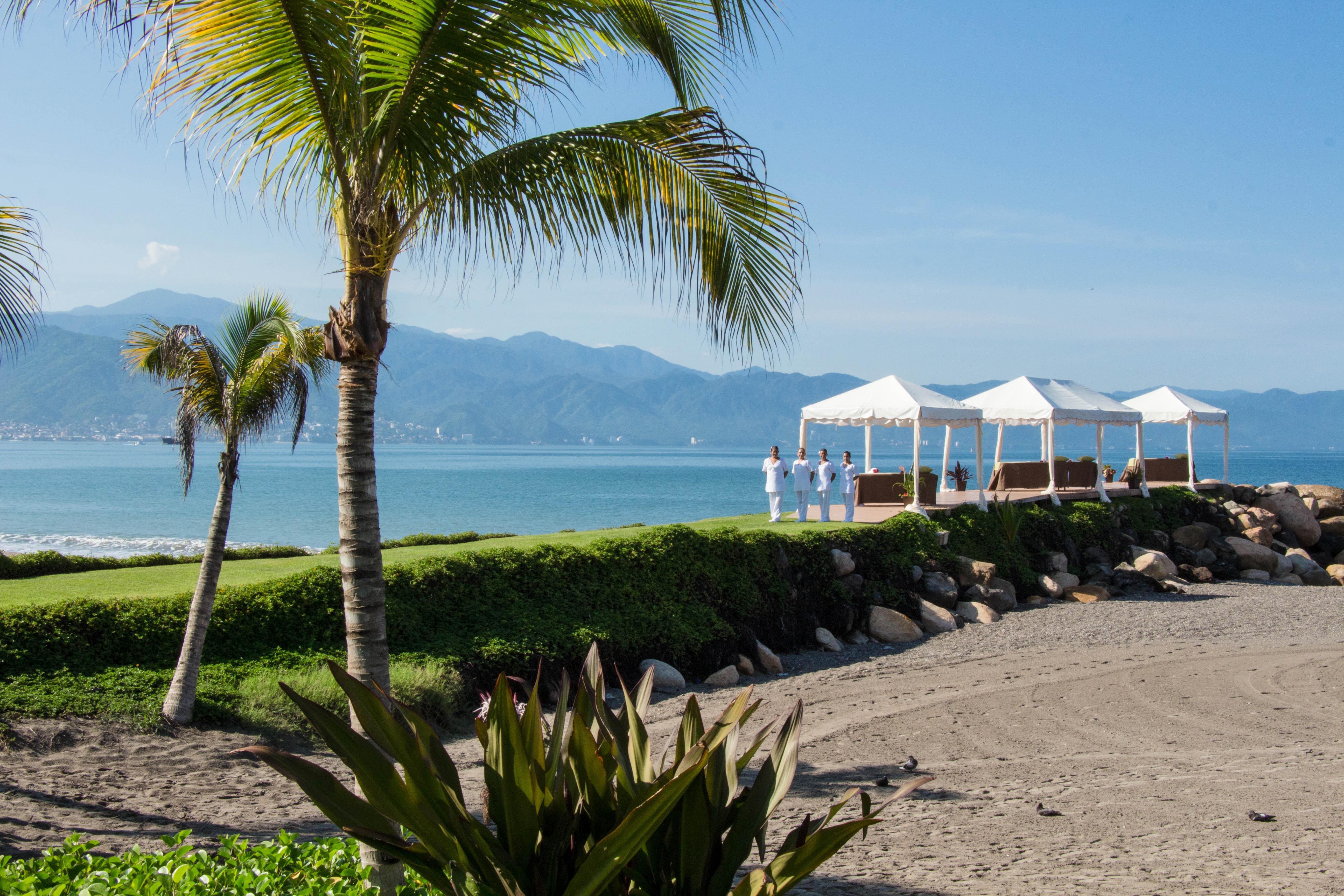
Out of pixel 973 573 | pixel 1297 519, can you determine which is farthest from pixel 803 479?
pixel 1297 519

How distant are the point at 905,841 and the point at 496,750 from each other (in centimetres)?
374

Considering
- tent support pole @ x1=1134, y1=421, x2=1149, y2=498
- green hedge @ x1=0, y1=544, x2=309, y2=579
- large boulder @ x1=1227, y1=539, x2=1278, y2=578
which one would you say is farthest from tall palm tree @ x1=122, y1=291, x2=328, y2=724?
large boulder @ x1=1227, y1=539, x2=1278, y2=578

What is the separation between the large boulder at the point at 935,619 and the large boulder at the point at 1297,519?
17.0 metres

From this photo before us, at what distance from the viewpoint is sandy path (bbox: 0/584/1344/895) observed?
4965 mm

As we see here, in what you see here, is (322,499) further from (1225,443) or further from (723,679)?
(723,679)

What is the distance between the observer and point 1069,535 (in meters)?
21.1

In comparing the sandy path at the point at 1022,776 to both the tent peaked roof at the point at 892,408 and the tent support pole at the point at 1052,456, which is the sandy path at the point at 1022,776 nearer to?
the tent peaked roof at the point at 892,408

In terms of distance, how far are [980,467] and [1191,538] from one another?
26.7 feet

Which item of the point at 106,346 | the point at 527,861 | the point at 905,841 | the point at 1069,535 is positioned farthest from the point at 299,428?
the point at 106,346

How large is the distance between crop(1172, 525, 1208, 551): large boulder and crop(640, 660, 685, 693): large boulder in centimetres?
1788

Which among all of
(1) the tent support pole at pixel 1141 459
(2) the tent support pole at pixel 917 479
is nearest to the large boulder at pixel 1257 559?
(1) the tent support pole at pixel 1141 459

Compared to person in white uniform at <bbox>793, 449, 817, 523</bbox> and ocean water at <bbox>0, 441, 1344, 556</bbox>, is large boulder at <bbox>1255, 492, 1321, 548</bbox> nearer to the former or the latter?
person in white uniform at <bbox>793, 449, 817, 523</bbox>

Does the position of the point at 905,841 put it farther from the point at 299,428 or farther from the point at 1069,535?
the point at 1069,535

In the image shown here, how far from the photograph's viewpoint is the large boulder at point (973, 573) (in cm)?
1708
